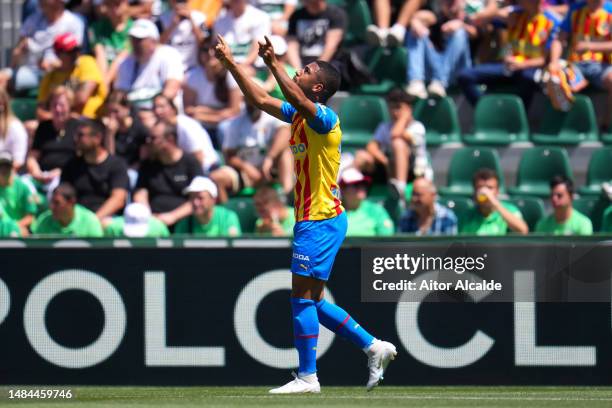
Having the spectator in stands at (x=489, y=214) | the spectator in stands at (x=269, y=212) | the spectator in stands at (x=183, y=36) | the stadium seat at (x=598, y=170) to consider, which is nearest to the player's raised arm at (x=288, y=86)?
the spectator in stands at (x=269, y=212)

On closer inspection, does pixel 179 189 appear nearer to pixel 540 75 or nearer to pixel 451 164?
pixel 451 164

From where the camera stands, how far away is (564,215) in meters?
10.8

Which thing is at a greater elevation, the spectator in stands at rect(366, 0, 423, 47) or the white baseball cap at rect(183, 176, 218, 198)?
the spectator in stands at rect(366, 0, 423, 47)

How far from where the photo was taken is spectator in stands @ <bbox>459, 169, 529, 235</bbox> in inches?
424

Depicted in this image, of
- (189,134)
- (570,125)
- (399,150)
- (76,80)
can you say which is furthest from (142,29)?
(570,125)

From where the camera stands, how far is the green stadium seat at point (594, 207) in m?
11.6

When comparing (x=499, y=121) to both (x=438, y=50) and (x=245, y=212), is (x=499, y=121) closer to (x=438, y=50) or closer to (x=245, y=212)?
(x=438, y=50)

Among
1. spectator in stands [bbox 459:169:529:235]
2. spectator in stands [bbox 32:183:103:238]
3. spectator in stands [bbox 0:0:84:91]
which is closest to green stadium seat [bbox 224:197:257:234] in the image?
spectator in stands [bbox 32:183:103:238]

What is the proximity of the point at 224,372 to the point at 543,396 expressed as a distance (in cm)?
235

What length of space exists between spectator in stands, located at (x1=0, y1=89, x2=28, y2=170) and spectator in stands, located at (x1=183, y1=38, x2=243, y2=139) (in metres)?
1.64

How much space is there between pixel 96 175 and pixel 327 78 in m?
4.25

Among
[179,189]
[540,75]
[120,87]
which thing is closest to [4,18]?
[120,87]

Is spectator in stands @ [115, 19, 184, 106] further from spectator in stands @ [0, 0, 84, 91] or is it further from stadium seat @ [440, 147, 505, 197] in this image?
stadium seat @ [440, 147, 505, 197]

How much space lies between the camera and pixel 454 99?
1363 centimetres
